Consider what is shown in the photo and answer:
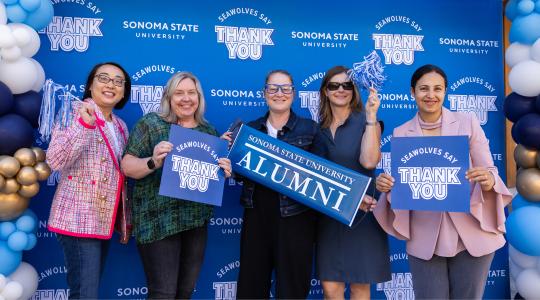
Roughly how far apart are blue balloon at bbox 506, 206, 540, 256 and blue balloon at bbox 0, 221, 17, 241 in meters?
3.32

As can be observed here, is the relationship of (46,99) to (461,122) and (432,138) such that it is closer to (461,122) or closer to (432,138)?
(432,138)

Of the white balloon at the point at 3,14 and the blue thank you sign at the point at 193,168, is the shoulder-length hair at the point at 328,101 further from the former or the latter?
the white balloon at the point at 3,14

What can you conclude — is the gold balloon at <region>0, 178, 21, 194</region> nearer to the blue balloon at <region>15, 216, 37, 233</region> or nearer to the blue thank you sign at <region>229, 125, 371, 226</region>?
the blue balloon at <region>15, 216, 37, 233</region>

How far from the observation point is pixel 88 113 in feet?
8.16

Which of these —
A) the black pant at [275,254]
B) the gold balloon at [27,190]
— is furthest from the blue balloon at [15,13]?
the black pant at [275,254]

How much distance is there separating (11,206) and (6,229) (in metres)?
0.15

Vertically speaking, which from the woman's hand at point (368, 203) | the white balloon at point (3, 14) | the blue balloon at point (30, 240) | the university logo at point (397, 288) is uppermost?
the white balloon at point (3, 14)

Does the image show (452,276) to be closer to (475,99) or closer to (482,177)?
(482,177)

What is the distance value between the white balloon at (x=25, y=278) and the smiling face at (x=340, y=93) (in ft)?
7.51

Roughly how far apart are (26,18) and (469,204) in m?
2.89

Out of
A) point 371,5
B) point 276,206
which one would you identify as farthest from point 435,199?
point 371,5

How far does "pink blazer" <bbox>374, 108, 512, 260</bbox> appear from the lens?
98.3 inches

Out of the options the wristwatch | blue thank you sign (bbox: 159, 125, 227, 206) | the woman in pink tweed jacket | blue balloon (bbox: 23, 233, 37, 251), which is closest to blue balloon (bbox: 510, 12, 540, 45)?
blue thank you sign (bbox: 159, 125, 227, 206)

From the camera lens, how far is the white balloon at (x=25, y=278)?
2.87 meters
